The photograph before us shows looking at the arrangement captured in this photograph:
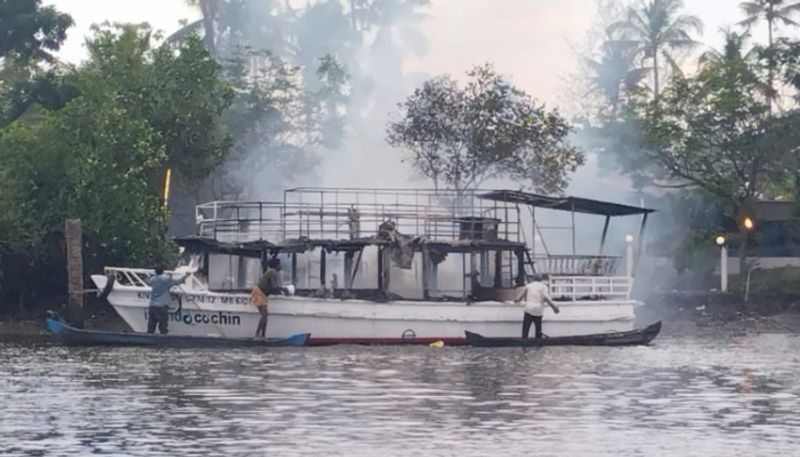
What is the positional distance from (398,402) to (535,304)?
1439 cm

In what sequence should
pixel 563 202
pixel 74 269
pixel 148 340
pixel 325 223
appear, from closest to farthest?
1. pixel 148 340
2. pixel 325 223
3. pixel 74 269
4. pixel 563 202

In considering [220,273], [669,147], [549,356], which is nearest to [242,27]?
[669,147]

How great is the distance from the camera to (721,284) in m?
63.2

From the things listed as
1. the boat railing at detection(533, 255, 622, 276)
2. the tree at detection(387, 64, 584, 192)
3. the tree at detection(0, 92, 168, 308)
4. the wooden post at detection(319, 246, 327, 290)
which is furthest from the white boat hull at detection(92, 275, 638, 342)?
the tree at detection(387, 64, 584, 192)

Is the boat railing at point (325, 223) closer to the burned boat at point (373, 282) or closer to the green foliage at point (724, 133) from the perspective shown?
the burned boat at point (373, 282)

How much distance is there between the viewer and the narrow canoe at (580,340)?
38438 mm

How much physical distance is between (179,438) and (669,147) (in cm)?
4763

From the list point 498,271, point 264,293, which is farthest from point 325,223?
point 498,271

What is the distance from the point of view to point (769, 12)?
75125 millimetres

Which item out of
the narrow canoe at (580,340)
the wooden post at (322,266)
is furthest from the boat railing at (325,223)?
the narrow canoe at (580,340)

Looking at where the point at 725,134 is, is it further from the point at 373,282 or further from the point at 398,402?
the point at 398,402

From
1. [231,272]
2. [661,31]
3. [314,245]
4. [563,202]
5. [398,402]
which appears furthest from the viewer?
[661,31]

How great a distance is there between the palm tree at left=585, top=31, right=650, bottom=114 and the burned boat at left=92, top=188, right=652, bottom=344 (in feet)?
141

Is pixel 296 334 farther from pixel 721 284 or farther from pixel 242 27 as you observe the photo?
pixel 242 27
